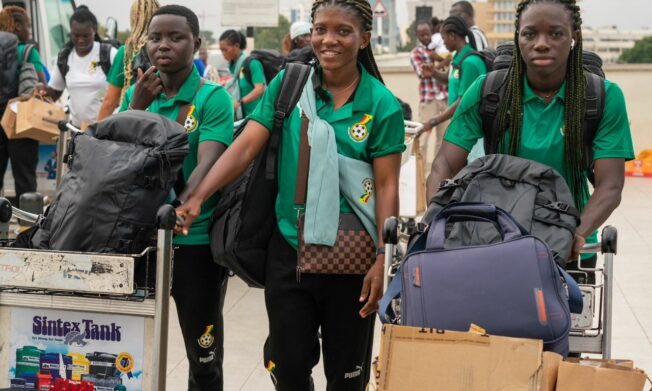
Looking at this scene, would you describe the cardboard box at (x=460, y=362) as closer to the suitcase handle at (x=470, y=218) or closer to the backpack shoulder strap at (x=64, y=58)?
the suitcase handle at (x=470, y=218)

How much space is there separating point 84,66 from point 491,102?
6.29 meters

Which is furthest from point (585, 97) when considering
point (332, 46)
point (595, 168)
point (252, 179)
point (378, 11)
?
point (378, 11)

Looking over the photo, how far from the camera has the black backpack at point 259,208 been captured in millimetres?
4289

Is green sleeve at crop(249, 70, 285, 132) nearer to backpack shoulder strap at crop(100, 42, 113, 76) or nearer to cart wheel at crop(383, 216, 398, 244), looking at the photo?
cart wheel at crop(383, 216, 398, 244)

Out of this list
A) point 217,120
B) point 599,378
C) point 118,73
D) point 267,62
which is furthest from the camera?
point 267,62

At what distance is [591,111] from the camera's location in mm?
3967

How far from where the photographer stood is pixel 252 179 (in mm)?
4355

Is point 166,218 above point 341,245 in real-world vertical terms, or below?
above

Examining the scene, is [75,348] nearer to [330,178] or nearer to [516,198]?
[330,178]

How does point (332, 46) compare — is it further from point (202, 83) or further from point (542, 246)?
point (542, 246)

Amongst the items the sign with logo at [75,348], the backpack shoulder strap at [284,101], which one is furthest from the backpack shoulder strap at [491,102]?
the sign with logo at [75,348]

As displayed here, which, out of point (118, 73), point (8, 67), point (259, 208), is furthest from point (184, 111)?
point (8, 67)

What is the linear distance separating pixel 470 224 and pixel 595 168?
2.07ft

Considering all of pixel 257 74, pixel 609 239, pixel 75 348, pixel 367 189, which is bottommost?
pixel 75 348
